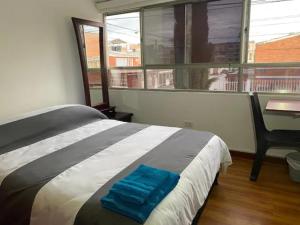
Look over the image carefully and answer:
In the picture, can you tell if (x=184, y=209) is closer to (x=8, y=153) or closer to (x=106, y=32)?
(x=8, y=153)

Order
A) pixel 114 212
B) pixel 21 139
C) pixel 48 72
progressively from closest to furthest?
pixel 114 212 < pixel 21 139 < pixel 48 72

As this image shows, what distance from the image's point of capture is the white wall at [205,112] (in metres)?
2.98

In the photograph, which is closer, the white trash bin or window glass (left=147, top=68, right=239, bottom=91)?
the white trash bin

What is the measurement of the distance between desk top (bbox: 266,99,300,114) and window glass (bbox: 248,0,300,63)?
0.51m

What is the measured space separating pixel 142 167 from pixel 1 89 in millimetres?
1819

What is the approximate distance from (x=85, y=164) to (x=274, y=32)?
257 cm

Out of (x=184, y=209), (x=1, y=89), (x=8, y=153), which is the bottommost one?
(x=184, y=209)

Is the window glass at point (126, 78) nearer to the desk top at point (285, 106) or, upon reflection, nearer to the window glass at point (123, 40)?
the window glass at point (123, 40)

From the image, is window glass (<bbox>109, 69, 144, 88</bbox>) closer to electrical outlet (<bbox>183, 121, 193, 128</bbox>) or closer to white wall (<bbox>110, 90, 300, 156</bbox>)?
white wall (<bbox>110, 90, 300, 156</bbox>)

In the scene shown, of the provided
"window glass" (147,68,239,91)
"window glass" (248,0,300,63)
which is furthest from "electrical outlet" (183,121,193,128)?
"window glass" (248,0,300,63)

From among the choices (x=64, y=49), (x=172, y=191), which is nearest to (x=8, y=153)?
(x=172, y=191)

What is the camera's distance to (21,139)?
2.15 metres

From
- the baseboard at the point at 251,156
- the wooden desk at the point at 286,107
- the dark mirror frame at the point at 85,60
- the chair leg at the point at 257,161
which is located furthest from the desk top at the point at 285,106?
the dark mirror frame at the point at 85,60

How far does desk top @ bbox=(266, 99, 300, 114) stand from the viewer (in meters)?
2.20
